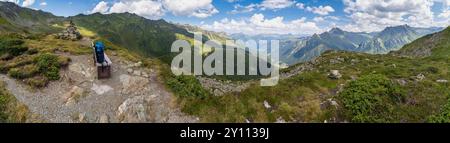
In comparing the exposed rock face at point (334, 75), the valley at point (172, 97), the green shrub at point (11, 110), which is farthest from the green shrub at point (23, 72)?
the exposed rock face at point (334, 75)

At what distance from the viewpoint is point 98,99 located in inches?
1022

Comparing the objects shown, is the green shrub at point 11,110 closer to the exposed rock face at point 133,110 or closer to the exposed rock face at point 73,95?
the exposed rock face at point 73,95

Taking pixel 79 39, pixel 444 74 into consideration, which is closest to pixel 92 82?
pixel 79 39

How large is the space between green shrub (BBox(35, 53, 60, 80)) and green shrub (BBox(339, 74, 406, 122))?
1180 inches

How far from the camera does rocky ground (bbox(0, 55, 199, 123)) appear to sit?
23.7 metres

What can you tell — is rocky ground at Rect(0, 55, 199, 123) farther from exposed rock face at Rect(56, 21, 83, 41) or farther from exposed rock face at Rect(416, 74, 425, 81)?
exposed rock face at Rect(416, 74, 425, 81)

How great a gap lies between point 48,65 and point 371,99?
113ft

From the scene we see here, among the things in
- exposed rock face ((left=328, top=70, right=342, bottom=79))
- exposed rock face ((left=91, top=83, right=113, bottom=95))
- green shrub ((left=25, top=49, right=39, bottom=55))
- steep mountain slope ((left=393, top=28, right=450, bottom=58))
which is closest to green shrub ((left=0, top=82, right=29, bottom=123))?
exposed rock face ((left=91, top=83, right=113, bottom=95))

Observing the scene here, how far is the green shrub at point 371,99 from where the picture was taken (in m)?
26.6

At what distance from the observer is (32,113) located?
22.7 meters

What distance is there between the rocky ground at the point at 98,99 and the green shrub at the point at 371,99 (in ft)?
51.6

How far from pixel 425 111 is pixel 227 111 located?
1991 centimetres
